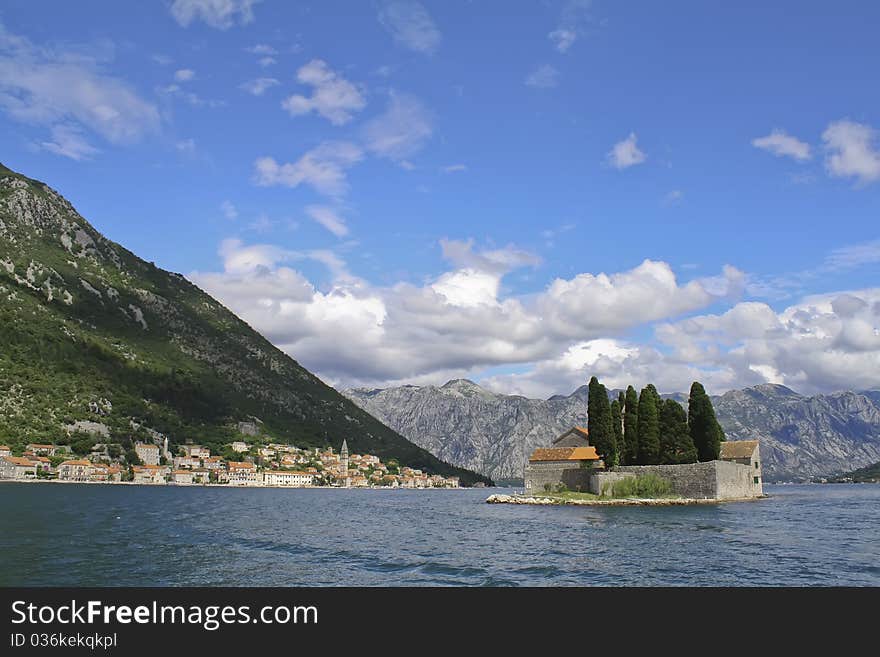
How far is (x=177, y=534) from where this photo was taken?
45.0 metres

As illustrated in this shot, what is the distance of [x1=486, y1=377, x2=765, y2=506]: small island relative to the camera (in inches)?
3093

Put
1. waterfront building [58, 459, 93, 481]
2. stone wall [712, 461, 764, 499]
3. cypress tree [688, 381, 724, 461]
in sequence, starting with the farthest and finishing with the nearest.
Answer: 1. waterfront building [58, 459, 93, 481]
2. cypress tree [688, 381, 724, 461]
3. stone wall [712, 461, 764, 499]

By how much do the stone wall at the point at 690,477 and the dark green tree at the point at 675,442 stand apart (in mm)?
2836

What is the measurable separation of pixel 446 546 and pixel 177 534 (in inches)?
760

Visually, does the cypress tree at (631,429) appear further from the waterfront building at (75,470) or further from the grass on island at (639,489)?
the waterfront building at (75,470)

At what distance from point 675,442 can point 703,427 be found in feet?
28.2

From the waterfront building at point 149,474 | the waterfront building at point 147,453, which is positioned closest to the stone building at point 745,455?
the waterfront building at point 149,474

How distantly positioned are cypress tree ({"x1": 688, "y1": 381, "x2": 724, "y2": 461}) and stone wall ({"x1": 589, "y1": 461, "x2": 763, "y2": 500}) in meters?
4.78

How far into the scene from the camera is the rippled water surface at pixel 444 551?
27.3m

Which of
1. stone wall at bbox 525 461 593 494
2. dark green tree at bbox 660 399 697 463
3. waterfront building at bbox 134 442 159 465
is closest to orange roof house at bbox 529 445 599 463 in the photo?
stone wall at bbox 525 461 593 494

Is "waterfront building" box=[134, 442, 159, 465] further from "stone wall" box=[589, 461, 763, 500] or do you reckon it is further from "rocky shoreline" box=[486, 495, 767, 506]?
"stone wall" box=[589, 461, 763, 500]

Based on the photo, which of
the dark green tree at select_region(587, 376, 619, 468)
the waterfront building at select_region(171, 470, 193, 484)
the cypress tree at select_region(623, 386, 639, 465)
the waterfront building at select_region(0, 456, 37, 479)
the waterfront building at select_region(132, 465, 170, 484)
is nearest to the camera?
the cypress tree at select_region(623, 386, 639, 465)

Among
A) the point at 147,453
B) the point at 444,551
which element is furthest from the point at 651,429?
the point at 147,453
